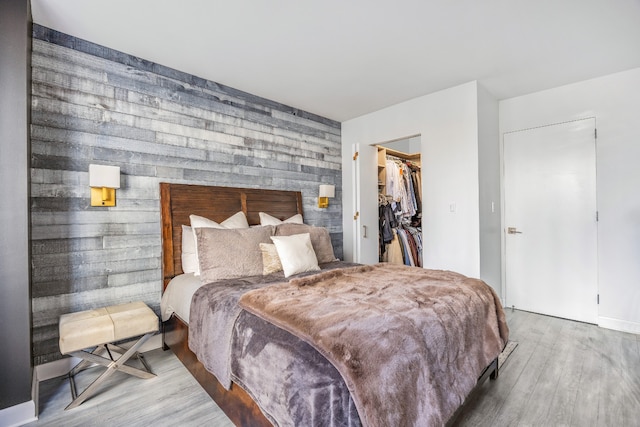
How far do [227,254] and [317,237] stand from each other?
102cm

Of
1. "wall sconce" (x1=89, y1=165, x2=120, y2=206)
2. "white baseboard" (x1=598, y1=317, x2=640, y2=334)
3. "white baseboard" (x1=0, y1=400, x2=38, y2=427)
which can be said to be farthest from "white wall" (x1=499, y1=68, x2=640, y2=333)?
"white baseboard" (x1=0, y1=400, x2=38, y2=427)

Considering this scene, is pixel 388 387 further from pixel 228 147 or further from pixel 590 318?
pixel 590 318

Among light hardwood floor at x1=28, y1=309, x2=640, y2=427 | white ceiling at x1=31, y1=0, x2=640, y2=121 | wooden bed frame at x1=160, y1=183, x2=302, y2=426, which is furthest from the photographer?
white ceiling at x1=31, y1=0, x2=640, y2=121

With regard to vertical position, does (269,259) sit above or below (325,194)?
below

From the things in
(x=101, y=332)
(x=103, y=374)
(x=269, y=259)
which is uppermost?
(x=269, y=259)

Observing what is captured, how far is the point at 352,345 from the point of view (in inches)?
44.1

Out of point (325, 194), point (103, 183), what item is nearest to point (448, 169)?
point (325, 194)

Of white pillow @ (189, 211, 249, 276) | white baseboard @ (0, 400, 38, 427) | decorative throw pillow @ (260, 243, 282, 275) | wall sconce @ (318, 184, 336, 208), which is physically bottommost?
white baseboard @ (0, 400, 38, 427)

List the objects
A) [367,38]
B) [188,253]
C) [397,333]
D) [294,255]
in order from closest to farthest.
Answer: [397,333] < [367,38] < [294,255] < [188,253]

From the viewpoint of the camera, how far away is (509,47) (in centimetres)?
251

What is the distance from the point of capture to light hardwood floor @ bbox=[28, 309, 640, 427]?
1719 millimetres

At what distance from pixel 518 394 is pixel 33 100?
3.91 meters

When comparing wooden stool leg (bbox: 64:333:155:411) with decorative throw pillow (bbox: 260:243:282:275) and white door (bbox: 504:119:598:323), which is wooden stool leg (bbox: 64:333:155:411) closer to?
decorative throw pillow (bbox: 260:243:282:275)

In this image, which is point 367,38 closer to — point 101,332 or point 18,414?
point 101,332
